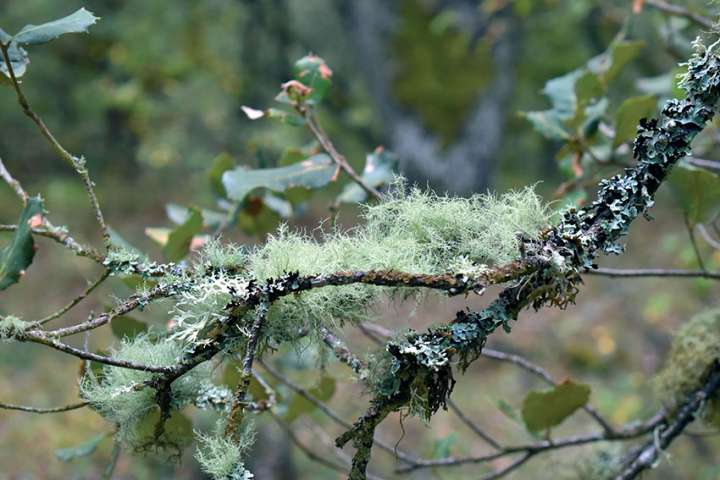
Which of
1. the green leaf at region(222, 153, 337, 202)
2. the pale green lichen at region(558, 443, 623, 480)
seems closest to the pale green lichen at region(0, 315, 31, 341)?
the green leaf at region(222, 153, 337, 202)

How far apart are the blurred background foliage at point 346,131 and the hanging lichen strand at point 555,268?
1060 mm

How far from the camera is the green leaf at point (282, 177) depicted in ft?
3.70

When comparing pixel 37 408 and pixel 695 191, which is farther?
pixel 695 191

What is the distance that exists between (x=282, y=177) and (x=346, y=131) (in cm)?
599

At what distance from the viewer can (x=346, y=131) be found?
7.07 metres

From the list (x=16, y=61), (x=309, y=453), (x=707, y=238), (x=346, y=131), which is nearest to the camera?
(x=16, y=61)

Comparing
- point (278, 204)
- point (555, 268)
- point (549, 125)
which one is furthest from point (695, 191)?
point (278, 204)

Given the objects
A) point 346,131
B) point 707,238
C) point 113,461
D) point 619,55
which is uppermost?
point 346,131

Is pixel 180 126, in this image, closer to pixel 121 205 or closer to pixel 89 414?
pixel 121 205

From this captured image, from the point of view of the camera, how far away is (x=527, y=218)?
73 centimetres

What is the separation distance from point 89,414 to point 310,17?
16.2 feet

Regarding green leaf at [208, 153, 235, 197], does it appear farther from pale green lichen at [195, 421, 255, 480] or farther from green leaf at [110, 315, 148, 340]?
pale green lichen at [195, 421, 255, 480]

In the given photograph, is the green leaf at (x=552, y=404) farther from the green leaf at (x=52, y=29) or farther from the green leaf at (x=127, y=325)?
the green leaf at (x=52, y=29)

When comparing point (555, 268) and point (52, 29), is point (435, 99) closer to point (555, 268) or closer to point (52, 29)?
point (52, 29)
